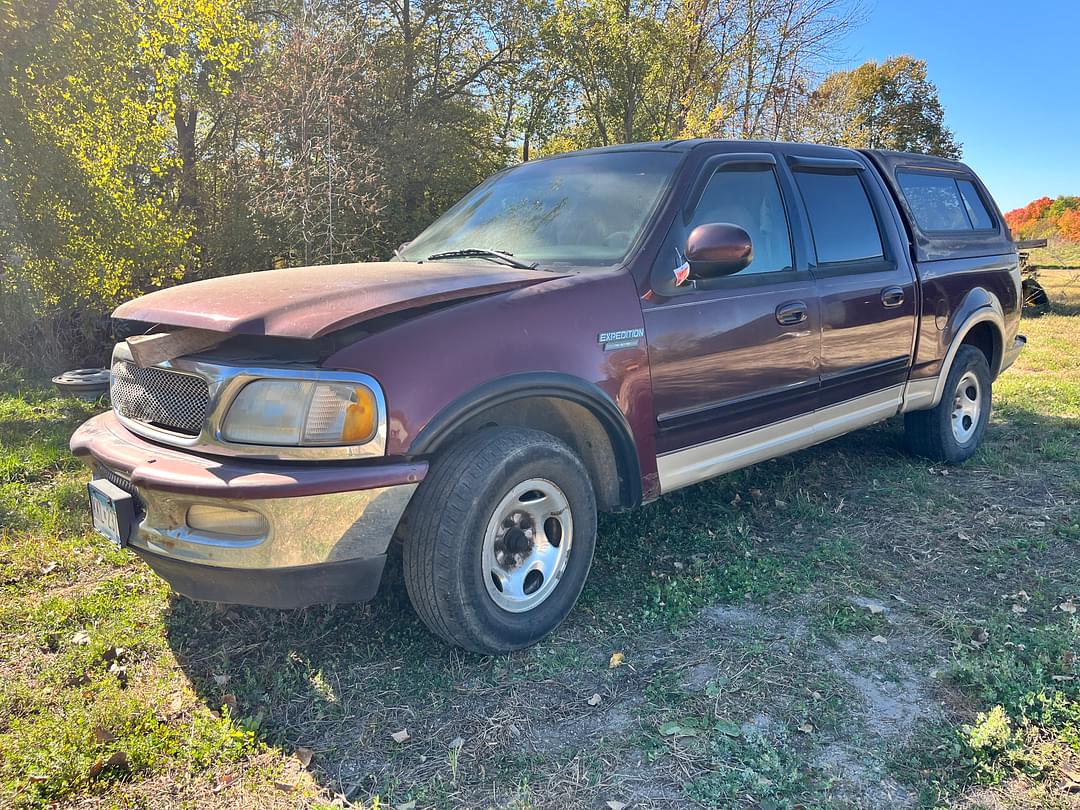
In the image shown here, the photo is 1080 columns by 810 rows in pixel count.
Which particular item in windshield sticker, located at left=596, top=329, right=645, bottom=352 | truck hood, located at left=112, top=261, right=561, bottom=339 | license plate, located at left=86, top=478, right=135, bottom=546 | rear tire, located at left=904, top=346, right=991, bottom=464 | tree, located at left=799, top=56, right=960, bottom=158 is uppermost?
tree, located at left=799, top=56, right=960, bottom=158

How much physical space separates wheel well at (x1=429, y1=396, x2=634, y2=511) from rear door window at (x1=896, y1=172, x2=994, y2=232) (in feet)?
9.63

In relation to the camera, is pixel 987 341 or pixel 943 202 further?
pixel 987 341

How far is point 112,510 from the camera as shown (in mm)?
2568

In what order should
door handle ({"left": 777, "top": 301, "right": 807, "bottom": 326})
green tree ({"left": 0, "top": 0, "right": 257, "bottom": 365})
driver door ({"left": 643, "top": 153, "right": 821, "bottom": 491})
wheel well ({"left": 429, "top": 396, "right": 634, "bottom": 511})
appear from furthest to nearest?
green tree ({"left": 0, "top": 0, "right": 257, "bottom": 365}) → door handle ({"left": 777, "top": 301, "right": 807, "bottom": 326}) → driver door ({"left": 643, "top": 153, "right": 821, "bottom": 491}) → wheel well ({"left": 429, "top": 396, "right": 634, "bottom": 511})

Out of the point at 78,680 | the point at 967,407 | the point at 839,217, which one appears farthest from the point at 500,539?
the point at 967,407

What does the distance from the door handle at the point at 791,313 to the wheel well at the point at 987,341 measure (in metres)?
2.15

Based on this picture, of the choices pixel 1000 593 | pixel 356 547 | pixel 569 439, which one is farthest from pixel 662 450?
pixel 1000 593

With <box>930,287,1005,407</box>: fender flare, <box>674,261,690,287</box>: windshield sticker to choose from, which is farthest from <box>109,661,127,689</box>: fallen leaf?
<box>930,287,1005,407</box>: fender flare

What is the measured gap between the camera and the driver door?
3234 mm

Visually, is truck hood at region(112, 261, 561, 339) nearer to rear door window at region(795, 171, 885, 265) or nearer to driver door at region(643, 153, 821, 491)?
driver door at region(643, 153, 821, 491)

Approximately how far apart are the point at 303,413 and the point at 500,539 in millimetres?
860

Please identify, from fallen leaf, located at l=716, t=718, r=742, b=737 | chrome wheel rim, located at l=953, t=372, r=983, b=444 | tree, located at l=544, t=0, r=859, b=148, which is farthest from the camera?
tree, located at l=544, t=0, r=859, b=148

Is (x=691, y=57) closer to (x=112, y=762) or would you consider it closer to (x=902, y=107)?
(x=902, y=107)

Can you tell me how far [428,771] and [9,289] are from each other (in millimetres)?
8219
